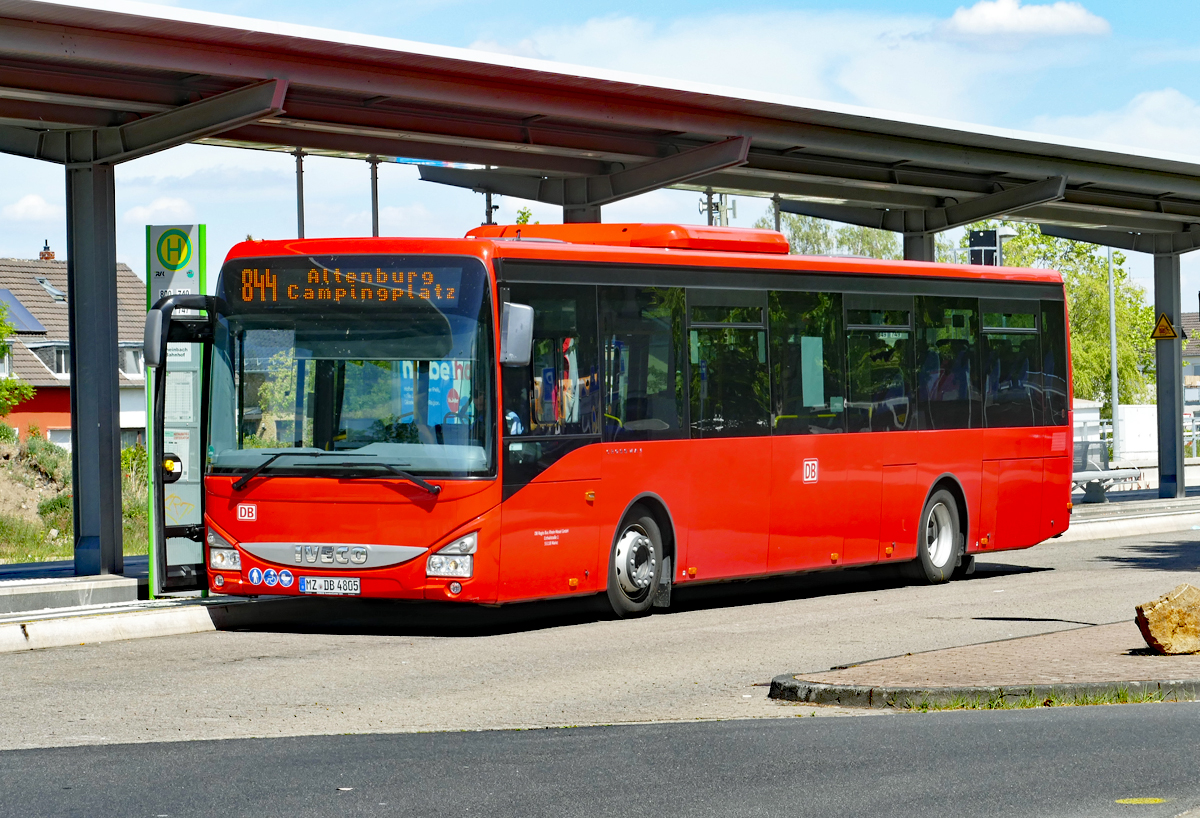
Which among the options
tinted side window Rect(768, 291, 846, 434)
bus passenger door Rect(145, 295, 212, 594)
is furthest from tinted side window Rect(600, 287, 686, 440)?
bus passenger door Rect(145, 295, 212, 594)

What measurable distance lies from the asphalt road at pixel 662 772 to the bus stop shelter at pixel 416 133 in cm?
699

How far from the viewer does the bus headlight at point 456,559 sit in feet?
41.7

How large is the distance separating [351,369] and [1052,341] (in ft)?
31.9

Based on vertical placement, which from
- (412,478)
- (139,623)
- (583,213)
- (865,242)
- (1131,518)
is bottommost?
(139,623)

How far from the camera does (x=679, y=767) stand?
25.3 feet

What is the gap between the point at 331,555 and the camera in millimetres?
13062

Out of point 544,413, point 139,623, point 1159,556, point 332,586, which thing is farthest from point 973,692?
point 1159,556

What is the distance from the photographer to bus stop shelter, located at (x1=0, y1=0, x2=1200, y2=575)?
14.1 metres

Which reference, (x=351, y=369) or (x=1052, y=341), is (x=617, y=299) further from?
(x=1052, y=341)

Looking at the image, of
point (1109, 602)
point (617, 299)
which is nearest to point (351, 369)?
point (617, 299)

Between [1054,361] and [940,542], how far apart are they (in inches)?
115

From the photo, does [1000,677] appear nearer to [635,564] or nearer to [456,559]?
[456,559]

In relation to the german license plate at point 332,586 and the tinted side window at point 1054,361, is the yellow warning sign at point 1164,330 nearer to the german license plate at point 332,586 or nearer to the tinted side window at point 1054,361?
the tinted side window at point 1054,361

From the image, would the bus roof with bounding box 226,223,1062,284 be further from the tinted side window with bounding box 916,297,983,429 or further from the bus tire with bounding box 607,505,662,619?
the bus tire with bounding box 607,505,662,619
